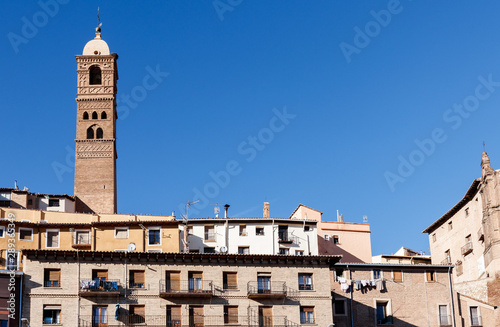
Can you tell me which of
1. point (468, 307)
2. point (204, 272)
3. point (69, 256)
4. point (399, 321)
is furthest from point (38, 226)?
point (468, 307)

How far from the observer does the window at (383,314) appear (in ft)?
221

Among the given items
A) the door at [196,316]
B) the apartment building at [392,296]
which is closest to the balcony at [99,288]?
the door at [196,316]

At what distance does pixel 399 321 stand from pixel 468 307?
689cm

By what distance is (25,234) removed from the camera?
7194 centimetres

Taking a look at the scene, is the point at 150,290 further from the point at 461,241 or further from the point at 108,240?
the point at 461,241

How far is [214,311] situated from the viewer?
6047cm

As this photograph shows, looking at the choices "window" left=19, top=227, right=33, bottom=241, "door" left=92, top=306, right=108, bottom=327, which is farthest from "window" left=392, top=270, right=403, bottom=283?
"window" left=19, top=227, right=33, bottom=241

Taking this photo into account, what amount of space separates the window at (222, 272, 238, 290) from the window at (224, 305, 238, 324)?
1.39 m

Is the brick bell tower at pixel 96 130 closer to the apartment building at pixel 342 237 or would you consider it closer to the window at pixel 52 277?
the apartment building at pixel 342 237

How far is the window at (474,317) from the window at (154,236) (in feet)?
85.5

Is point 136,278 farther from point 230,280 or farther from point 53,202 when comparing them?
point 53,202

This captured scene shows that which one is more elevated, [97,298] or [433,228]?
[433,228]

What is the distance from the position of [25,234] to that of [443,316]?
3496 centimetres

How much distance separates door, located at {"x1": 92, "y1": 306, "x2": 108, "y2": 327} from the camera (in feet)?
191
